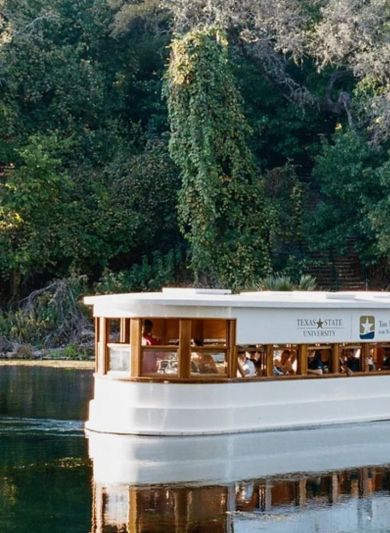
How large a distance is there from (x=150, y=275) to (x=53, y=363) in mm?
9913

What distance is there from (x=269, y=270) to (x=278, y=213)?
272 cm

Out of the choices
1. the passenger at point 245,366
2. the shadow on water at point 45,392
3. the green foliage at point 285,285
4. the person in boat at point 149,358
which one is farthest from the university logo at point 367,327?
the green foliage at point 285,285

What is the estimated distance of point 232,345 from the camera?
770 inches

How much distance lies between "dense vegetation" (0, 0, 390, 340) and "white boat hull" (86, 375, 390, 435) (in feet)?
55.2

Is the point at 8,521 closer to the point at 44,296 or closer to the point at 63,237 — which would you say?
the point at 44,296

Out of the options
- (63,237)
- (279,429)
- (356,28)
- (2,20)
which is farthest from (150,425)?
(2,20)

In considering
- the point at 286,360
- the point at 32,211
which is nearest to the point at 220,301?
the point at 286,360

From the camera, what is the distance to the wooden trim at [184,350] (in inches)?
750

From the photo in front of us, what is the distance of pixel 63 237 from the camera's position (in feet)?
131

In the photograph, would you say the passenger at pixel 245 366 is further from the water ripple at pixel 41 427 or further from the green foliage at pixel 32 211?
the green foliage at pixel 32 211

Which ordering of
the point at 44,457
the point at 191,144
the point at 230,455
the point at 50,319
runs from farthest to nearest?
1. the point at 191,144
2. the point at 50,319
3. the point at 230,455
4. the point at 44,457

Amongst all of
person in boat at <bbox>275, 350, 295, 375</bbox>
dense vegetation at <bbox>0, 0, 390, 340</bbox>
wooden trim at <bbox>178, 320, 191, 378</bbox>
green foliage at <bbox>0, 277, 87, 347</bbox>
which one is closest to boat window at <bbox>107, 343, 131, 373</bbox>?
wooden trim at <bbox>178, 320, 191, 378</bbox>

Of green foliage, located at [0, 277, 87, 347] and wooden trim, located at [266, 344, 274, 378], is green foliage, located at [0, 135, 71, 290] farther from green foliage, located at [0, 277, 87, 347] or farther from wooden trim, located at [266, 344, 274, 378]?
wooden trim, located at [266, 344, 274, 378]

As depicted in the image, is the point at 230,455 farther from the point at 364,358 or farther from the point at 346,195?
the point at 346,195
